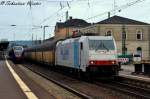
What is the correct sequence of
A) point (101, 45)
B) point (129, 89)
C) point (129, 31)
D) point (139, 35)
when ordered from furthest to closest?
point (139, 35) → point (129, 31) → point (101, 45) → point (129, 89)

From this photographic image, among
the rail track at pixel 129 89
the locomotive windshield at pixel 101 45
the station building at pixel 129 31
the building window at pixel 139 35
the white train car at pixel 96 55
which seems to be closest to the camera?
the rail track at pixel 129 89

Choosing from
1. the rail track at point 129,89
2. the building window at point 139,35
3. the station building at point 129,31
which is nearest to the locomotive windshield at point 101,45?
the rail track at point 129,89

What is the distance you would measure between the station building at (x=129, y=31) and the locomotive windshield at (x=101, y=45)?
213ft

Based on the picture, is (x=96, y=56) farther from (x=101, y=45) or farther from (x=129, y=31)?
(x=129, y=31)

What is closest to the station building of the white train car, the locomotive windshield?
the white train car

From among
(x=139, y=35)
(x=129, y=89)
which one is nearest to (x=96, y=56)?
(x=129, y=89)

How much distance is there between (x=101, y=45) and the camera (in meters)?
31.2

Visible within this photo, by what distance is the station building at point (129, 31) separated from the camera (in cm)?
9775

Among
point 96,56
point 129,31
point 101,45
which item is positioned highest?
point 129,31

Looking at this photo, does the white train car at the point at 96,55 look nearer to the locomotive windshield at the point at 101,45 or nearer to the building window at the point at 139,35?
the locomotive windshield at the point at 101,45

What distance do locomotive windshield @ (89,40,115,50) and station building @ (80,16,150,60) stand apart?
64969 millimetres

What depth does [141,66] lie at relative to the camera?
4062cm

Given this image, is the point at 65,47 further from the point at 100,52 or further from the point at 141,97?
the point at 141,97

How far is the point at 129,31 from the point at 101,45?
7009 cm
